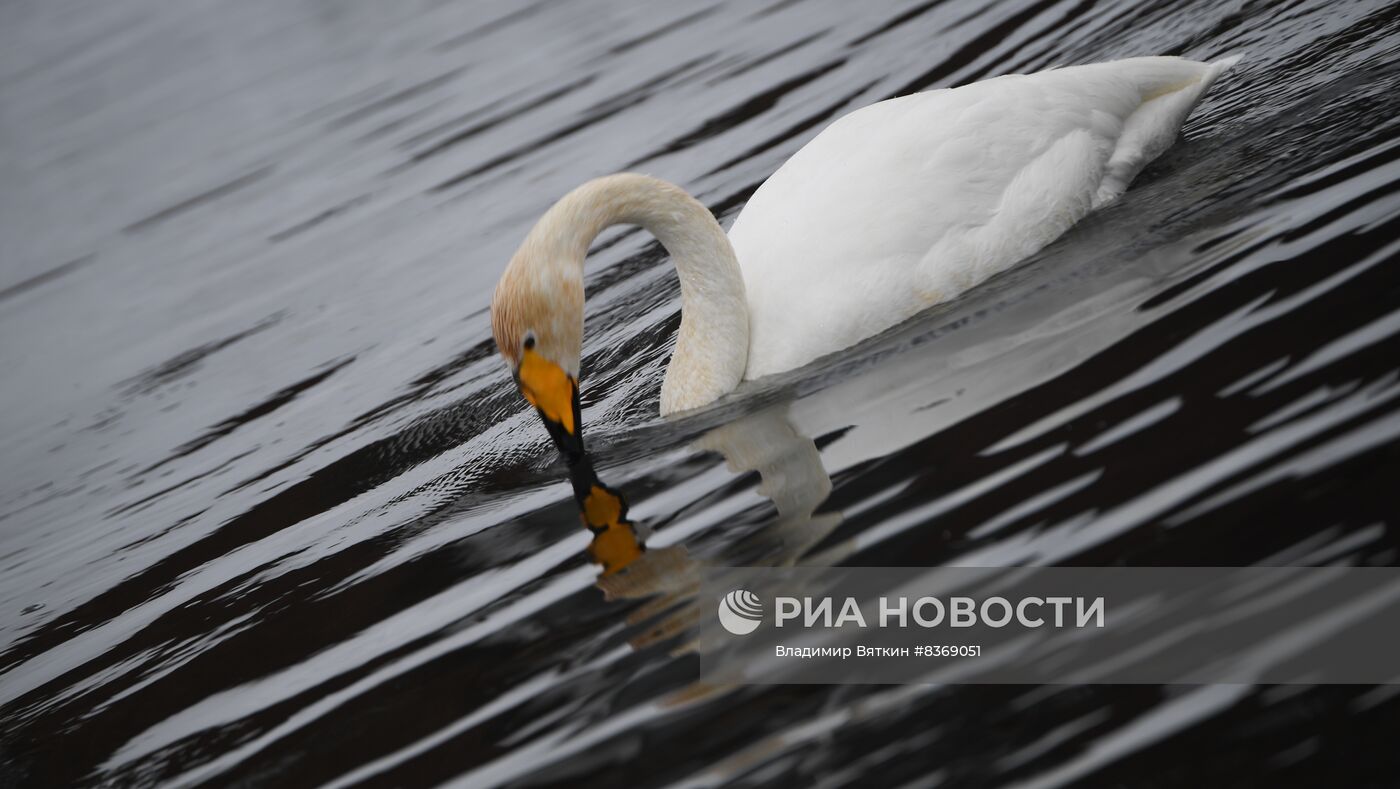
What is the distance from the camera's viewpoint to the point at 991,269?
20.4ft

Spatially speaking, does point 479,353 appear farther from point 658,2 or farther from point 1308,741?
point 658,2

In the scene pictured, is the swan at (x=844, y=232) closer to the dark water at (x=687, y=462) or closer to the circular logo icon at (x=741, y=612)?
the dark water at (x=687, y=462)

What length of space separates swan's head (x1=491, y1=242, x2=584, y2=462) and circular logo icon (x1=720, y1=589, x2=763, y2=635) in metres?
1.55

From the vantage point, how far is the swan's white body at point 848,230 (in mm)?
5793

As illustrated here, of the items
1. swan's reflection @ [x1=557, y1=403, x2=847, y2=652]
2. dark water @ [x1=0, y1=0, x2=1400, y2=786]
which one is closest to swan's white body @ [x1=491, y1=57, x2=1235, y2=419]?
dark water @ [x1=0, y1=0, x2=1400, y2=786]

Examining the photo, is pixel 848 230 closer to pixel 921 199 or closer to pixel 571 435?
pixel 921 199

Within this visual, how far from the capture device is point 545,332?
5.59 m

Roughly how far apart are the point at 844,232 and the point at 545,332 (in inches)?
53.0

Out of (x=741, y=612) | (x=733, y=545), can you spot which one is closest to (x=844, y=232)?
(x=733, y=545)

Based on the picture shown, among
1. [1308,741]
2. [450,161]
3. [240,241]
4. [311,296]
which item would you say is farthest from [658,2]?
[1308,741]

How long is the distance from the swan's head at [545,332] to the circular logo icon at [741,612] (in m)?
1.55

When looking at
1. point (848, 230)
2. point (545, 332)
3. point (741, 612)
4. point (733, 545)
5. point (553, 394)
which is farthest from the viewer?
point (848, 230)

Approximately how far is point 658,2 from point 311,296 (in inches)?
267

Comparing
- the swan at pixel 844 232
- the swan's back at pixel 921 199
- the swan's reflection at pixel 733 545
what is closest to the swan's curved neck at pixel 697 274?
the swan at pixel 844 232
